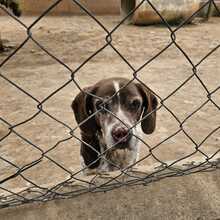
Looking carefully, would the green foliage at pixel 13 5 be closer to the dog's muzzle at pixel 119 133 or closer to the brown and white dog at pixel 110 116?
the brown and white dog at pixel 110 116

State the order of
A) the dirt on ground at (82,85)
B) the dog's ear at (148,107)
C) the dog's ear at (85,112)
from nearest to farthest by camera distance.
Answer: the dog's ear at (85,112), the dog's ear at (148,107), the dirt on ground at (82,85)

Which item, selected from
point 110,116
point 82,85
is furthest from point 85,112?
point 82,85

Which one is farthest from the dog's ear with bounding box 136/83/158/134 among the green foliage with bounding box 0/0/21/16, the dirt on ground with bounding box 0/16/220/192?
the green foliage with bounding box 0/0/21/16

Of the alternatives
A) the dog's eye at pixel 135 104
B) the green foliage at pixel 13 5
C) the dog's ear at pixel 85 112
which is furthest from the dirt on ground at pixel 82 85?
the green foliage at pixel 13 5

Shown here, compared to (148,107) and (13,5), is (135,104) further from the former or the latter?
(13,5)

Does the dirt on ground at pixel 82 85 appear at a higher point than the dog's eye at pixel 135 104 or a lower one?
higher

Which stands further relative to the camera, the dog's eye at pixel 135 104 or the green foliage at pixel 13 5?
the green foliage at pixel 13 5

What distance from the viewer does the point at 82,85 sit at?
5.53m

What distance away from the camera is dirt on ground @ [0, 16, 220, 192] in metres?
3.53

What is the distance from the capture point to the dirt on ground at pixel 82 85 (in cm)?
353

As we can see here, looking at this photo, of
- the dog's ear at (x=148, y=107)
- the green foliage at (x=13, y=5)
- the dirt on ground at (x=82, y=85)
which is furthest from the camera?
the green foliage at (x=13, y=5)

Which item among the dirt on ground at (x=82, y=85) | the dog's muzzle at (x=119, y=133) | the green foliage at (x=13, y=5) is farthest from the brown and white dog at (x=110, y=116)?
the green foliage at (x=13, y=5)

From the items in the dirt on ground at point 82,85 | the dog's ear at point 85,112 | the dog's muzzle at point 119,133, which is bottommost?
the dog's muzzle at point 119,133

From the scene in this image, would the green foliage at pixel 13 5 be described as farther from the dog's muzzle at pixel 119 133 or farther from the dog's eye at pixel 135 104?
the dog's muzzle at pixel 119 133
